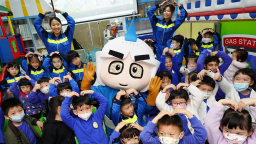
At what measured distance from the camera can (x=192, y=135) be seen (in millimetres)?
1463

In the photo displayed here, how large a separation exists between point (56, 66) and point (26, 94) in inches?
24.6

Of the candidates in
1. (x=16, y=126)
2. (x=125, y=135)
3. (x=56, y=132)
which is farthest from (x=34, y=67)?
(x=125, y=135)

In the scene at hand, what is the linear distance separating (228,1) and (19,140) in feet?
12.7

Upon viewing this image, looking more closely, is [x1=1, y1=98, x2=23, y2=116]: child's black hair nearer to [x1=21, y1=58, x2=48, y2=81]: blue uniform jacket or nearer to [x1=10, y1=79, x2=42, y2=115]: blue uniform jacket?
[x1=10, y1=79, x2=42, y2=115]: blue uniform jacket

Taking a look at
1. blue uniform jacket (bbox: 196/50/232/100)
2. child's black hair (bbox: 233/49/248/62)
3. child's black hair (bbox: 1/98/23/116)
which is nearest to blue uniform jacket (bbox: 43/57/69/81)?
child's black hair (bbox: 1/98/23/116)

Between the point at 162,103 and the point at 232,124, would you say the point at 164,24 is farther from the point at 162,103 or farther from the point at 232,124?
the point at 232,124

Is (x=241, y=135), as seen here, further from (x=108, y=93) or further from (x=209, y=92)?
(x=108, y=93)

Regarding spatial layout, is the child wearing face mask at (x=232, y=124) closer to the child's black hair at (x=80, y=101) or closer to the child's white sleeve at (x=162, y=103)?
the child's white sleeve at (x=162, y=103)

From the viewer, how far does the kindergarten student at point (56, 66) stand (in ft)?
9.00

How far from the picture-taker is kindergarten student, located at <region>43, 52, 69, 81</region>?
274 centimetres

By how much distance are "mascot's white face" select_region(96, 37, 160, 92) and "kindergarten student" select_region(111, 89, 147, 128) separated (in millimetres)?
86

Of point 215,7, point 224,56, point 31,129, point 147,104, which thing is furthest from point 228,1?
point 31,129

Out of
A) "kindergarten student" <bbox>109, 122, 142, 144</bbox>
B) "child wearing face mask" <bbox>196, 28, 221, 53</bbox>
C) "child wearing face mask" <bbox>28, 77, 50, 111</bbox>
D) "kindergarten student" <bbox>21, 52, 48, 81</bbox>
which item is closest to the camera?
"kindergarten student" <bbox>109, 122, 142, 144</bbox>

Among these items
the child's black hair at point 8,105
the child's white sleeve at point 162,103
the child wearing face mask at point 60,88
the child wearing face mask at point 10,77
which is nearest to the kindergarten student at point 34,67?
the child wearing face mask at point 10,77
